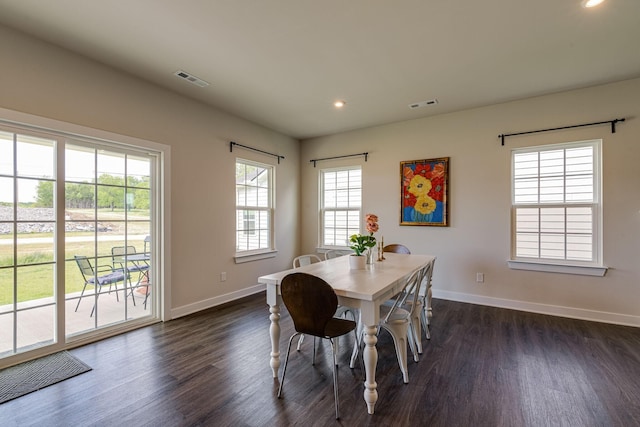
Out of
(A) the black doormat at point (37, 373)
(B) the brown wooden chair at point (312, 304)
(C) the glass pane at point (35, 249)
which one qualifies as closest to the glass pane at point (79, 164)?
(C) the glass pane at point (35, 249)

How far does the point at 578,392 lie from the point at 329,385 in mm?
1739

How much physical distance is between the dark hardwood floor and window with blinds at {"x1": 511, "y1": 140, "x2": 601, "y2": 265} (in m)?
0.94

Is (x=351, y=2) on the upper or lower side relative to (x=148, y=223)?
upper

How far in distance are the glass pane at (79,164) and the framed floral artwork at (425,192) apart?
12.9 ft

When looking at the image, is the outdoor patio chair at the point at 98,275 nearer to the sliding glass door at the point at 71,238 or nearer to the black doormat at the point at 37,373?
the sliding glass door at the point at 71,238

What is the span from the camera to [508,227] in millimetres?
3859

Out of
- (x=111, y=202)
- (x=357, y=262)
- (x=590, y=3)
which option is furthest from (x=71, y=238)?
(x=590, y=3)

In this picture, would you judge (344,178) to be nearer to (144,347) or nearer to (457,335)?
(457,335)

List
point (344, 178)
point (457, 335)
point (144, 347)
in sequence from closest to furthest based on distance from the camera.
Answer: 1. point (144, 347)
2. point (457, 335)
3. point (344, 178)

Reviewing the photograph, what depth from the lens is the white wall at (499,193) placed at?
3273mm

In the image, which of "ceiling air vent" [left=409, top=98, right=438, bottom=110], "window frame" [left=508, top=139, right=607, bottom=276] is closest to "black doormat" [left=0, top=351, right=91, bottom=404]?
"ceiling air vent" [left=409, top=98, right=438, bottom=110]

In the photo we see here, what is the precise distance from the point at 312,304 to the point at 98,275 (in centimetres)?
243

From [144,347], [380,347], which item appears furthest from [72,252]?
[380,347]

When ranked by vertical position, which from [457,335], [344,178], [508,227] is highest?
[344,178]
